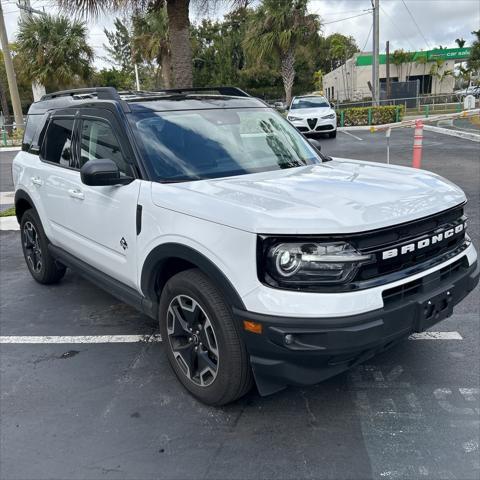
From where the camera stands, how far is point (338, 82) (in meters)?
55.9

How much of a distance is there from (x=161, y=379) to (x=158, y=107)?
1971 millimetres

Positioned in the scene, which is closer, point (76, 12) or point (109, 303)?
point (109, 303)

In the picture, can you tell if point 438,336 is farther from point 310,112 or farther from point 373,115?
point 373,115

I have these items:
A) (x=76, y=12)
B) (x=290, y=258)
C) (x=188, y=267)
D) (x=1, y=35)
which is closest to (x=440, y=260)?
(x=290, y=258)

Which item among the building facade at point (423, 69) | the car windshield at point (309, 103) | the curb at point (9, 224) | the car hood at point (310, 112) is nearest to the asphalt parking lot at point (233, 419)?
the curb at point (9, 224)

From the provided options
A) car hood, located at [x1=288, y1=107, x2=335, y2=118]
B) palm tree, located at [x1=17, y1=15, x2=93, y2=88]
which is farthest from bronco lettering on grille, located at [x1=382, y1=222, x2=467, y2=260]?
palm tree, located at [x1=17, y1=15, x2=93, y2=88]

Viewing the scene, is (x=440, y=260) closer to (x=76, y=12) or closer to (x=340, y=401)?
(x=340, y=401)

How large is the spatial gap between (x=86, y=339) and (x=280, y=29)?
29845 millimetres

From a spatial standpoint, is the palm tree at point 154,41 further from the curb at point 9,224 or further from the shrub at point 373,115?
the curb at point 9,224

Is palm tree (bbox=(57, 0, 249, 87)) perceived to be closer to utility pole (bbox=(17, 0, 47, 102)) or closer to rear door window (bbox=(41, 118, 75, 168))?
rear door window (bbox=(41, 118, 75, 168))

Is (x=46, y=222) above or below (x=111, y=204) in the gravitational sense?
below

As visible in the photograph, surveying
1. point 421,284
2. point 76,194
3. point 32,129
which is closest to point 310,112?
point 32,129

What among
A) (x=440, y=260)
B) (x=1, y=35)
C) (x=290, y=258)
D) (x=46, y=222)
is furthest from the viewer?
(x=1, y=35)

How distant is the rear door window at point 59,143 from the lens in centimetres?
430
